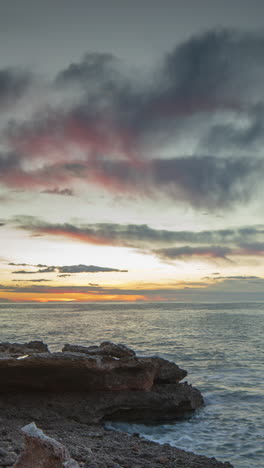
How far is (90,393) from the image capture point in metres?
18.5

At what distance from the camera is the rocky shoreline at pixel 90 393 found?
14945 mm

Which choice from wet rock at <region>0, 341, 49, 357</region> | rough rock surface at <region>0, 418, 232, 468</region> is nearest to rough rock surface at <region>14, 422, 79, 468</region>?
rough rock surface at <region>0, 418, 232, 468</region>

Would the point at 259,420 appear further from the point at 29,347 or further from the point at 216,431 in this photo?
the point at 29,347

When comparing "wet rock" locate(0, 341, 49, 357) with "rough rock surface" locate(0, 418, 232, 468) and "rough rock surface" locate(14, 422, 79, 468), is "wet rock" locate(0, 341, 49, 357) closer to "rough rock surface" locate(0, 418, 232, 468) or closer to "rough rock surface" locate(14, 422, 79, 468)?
"rough rock surface" locate(0, 418, 232, 468)

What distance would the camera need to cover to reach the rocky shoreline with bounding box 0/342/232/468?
14945mm

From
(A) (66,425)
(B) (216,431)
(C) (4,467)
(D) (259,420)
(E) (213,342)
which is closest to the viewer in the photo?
(C) (4,467)

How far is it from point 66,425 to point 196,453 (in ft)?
17.8

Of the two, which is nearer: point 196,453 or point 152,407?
point 196,453

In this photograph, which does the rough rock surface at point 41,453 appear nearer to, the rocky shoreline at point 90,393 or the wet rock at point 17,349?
the rocky shoreline at point 90,393

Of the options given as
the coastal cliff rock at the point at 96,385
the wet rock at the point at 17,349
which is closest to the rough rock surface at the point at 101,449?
the coastal cliff rock at the point at 96,385

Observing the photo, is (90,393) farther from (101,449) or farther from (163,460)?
(163,460)

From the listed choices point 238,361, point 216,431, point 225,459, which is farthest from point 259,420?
point 238,361

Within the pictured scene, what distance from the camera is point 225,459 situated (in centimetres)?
1379

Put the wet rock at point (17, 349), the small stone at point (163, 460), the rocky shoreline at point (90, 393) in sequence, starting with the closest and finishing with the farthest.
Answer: the small stone at point (163, 460), the rocky shoreline at point (90, 393), the wet rock at point (17, 349)
